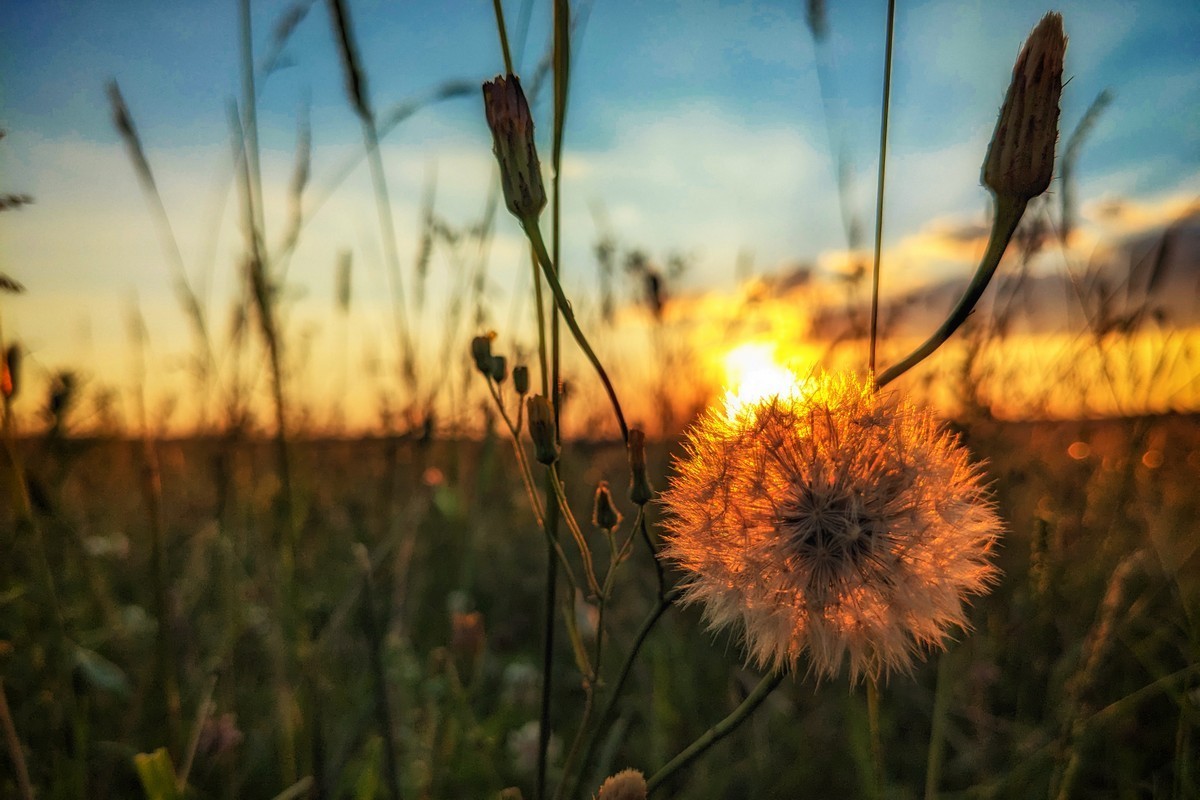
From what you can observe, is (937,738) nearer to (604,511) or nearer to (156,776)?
(604,511)

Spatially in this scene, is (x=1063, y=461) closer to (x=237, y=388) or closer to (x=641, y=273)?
(x=641, y=273)

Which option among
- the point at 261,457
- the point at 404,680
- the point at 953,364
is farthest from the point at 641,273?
the point at 261,457

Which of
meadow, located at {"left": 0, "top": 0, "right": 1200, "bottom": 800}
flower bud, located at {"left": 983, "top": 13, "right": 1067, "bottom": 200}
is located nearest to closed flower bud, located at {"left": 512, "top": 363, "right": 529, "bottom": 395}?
meadow, located at {"left": 0, "top": 0, "right": 1200, "bottom": 800}

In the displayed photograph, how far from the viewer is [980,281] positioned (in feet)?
2.12

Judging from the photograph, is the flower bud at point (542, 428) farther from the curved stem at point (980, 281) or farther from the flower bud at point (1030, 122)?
the flower bud at point (1030, 122)

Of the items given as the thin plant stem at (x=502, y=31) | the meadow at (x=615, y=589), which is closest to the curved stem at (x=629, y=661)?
the meadow at (x=615, y=589)

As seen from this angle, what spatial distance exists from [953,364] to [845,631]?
60.5 inches

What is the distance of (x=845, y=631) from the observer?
0.79m

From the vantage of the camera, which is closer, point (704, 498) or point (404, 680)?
point (704, 498)

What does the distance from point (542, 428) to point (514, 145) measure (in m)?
0.29

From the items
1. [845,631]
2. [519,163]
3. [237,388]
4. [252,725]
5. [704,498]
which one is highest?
[519,163]

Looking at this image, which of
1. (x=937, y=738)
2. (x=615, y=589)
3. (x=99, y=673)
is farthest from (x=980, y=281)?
(x=615, y=589)

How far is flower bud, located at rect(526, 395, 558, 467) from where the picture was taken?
2.64 ft

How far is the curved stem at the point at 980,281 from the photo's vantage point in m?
0.64
